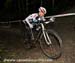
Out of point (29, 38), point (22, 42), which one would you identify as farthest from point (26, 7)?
point (29, 38)

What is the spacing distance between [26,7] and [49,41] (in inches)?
253

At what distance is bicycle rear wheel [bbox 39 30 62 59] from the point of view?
8.66m

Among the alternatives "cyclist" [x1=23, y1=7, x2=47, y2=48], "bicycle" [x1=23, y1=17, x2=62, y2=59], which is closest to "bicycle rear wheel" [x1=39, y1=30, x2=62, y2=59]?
"bicycle" [x1=23, y1=17, x2=62, y2=59]

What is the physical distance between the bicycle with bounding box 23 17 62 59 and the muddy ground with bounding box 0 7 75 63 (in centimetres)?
17

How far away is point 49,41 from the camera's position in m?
8.73

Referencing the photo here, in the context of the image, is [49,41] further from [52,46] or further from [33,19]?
[33,19]

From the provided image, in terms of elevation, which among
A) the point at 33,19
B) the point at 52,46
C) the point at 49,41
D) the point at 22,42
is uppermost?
the point at 33,19

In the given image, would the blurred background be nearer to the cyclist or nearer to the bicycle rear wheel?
the cyclist

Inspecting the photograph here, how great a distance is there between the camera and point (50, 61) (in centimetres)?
859

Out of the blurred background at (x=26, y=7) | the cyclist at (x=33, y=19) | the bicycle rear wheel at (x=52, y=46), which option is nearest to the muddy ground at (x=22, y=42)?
the bicycle rear wheel at (x=52, y=46)

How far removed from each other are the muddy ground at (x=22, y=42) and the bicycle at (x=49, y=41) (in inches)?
6.6

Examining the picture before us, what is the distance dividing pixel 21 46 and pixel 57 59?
1688mm

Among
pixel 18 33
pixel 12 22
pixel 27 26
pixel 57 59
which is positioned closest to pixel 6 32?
pixel 18 33

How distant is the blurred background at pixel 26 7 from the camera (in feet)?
47.8
